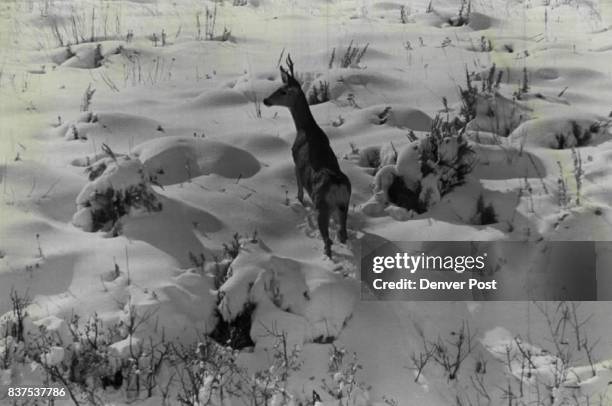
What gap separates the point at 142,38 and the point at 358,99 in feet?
6.90

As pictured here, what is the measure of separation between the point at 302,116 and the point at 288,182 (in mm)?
464

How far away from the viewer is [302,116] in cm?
577

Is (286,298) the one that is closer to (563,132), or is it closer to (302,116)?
(302,116)

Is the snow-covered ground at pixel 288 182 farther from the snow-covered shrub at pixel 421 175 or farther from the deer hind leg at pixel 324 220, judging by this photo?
the deer hind leg at pixel 324 220

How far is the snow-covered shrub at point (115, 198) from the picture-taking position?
5.48 meters

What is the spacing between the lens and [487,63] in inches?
265

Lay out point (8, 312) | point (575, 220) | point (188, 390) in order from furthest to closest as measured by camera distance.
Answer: point (575, 220) → point (8, 312) → point (188, 390)

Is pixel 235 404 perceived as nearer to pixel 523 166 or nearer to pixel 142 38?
pixel 523 166

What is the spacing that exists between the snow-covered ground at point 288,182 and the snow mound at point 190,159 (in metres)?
0.01

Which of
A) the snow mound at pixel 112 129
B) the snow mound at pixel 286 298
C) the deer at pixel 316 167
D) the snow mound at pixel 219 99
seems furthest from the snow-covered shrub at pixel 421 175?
the snow mound at pixel 112 129

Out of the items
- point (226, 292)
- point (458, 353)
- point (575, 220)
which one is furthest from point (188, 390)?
point (575, 220)

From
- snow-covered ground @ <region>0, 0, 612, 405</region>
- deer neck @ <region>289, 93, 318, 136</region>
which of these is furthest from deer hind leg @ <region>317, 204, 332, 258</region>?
deer neck @ <region>289, 93, 318, 136</region>

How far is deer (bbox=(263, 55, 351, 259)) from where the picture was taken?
5312mm

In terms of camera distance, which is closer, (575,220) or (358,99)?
(575,220)
